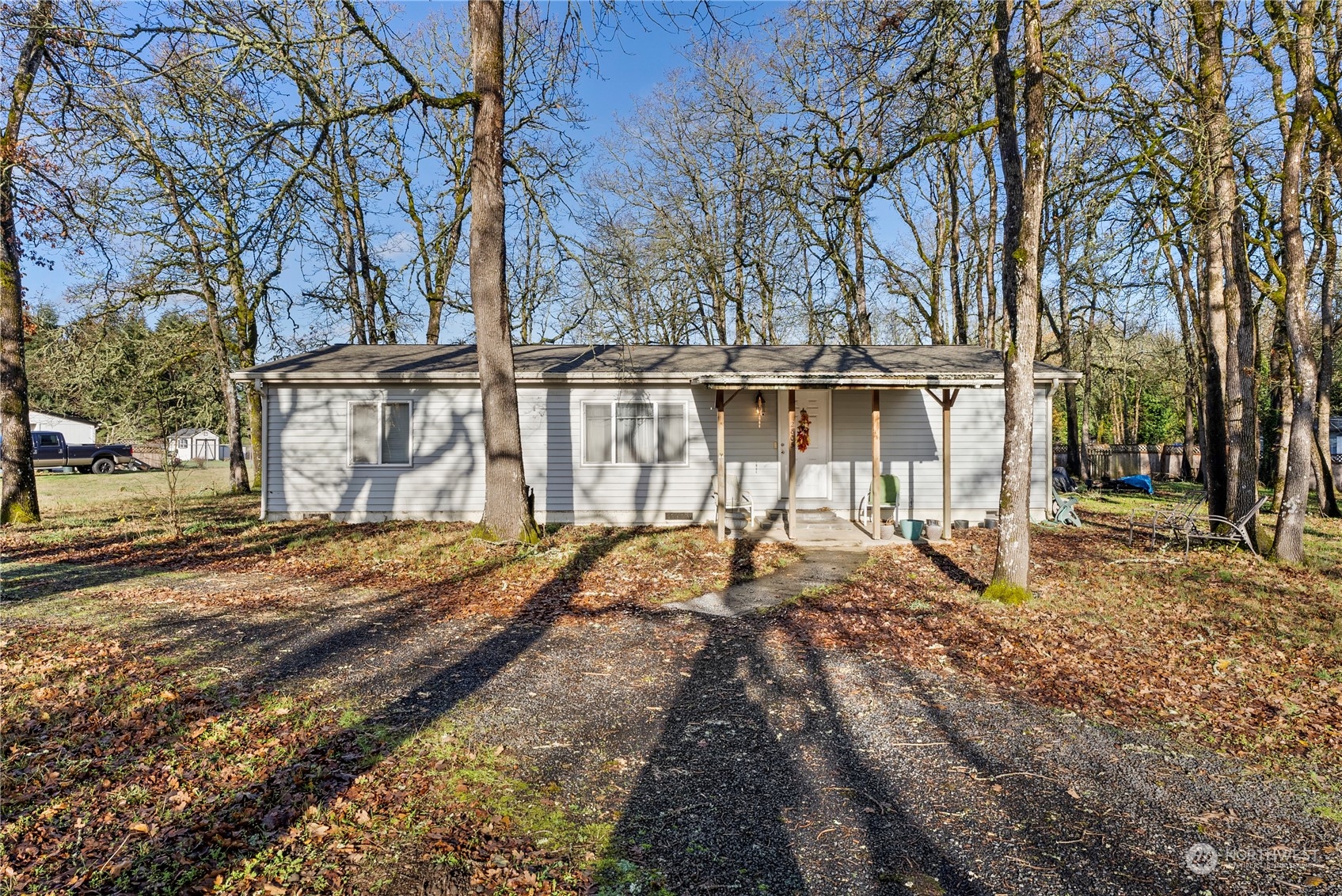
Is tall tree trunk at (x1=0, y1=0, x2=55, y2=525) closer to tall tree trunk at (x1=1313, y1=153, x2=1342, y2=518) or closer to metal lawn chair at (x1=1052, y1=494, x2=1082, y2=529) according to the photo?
metal lawn chair at (x1=1052, y1=494, x2=1082, y2=529)

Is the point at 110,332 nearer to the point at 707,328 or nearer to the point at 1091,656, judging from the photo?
the point at 707,328

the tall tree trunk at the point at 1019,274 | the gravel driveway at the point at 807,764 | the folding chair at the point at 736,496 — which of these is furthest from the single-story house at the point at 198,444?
the tall tree trunk at the point at 1019,274

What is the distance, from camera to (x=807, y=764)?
3609mm

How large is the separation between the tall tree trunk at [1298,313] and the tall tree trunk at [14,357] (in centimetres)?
1826

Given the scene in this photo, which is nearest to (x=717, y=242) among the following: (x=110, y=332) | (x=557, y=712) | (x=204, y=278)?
(x=204, y=278)

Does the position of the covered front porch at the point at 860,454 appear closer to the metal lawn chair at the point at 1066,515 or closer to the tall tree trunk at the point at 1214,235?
the metal lawn chair at the point at 1066,515

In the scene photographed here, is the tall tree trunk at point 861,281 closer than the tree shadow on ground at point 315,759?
No

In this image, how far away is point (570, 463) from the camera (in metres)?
12.4

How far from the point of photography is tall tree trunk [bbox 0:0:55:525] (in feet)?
35.4

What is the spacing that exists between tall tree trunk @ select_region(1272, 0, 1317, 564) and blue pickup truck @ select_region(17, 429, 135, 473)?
3574cm

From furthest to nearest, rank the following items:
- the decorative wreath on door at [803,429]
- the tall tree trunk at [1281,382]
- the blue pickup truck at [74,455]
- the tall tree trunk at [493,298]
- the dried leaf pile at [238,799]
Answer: the blue pickup truck at [74,455] → the tall tree trunk at [1281,382] → the decorative wreath on door at [803,429] → the tall tree trunk at [493,298] → the dried leaf pile at [238,799]

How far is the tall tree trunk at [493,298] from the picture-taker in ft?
30.9

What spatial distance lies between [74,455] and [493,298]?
26840 mm

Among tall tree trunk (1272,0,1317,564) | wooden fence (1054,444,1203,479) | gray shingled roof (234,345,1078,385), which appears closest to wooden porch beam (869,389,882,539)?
gray shingled roof (234,345,1078,385)
